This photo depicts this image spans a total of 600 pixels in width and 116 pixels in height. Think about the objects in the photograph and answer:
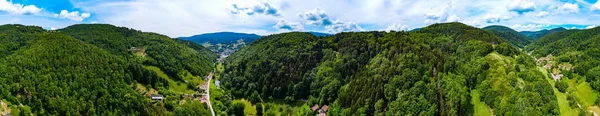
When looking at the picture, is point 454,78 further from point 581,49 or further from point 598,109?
point 581,49

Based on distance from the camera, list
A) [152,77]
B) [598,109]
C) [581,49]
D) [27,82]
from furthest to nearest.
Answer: [581,49] < [152,77] < [27,82] < [598,109]

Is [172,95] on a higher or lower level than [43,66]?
lower

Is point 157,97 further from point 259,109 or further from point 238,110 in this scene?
point 259,109

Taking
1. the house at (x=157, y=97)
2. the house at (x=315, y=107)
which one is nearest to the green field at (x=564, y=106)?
the house at (x=315, y=107)

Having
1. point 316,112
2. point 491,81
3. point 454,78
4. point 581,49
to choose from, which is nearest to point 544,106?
point 491,81

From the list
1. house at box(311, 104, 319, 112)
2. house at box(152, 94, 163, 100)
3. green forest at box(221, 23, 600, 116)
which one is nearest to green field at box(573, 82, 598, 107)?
green forest at box(221, 23, 600, 116)

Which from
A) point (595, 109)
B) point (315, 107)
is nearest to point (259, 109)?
point (315, 107)

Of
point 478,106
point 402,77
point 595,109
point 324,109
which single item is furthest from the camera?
point 324,109
